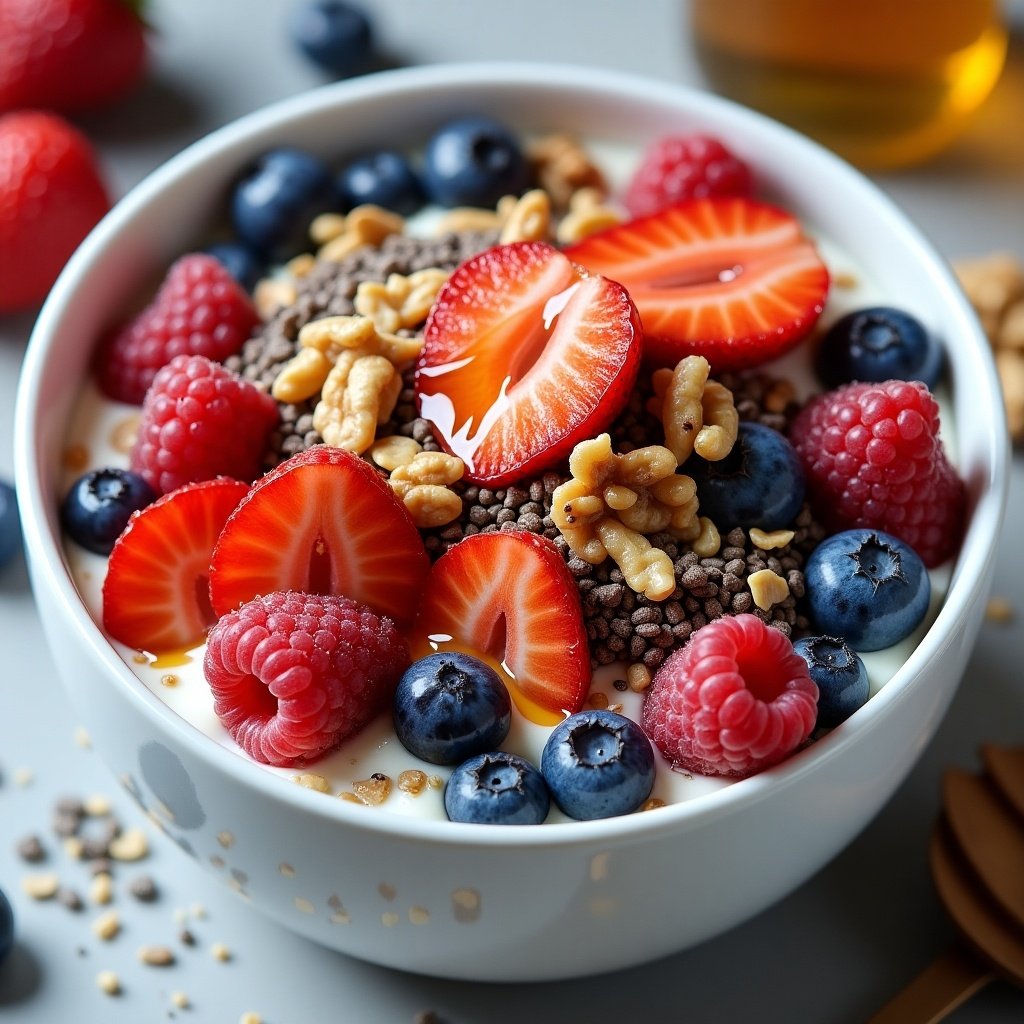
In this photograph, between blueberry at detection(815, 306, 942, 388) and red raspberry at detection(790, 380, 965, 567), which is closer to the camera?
red raspberry at detection(790, 380, 965, 567)

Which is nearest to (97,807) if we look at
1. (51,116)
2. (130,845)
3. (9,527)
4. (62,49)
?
(130,845)

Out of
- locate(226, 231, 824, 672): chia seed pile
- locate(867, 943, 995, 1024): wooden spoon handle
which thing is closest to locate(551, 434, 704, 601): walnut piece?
locate(226, 231, 824, 672): chia seed pile

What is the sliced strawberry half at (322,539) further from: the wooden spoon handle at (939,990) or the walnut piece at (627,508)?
the wooden spoon handle at (939,990)

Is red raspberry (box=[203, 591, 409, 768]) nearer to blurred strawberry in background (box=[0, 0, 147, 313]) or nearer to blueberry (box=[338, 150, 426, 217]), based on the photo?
blueberry (box=[338, 150, 426, 217])

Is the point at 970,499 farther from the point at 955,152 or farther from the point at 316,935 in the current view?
the point at 955,152

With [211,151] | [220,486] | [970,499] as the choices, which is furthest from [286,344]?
[970,499]

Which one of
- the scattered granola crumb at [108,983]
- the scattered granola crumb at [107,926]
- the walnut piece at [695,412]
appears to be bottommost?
the scattered granola crumb at [108,983]

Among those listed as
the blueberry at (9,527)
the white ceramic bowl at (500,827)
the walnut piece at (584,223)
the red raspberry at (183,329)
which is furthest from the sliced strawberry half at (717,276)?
the blueberry at (9,527)
